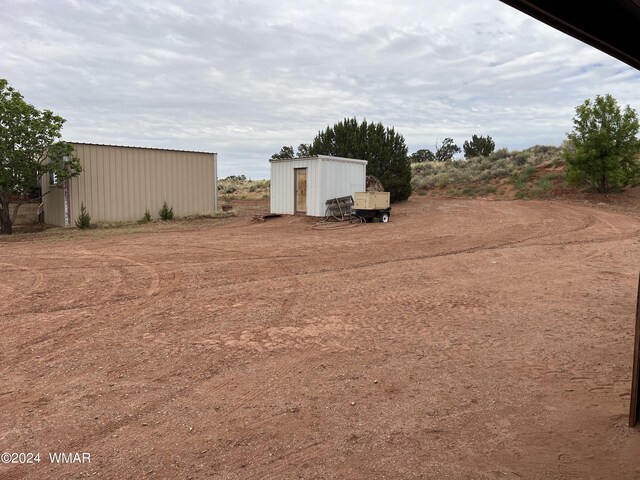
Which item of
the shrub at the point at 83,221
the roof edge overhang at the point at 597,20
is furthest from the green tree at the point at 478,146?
the roof edge overhang at the point at 597,20

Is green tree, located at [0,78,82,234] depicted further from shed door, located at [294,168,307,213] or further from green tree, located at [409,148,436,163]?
green tree, located at [409,148,436,163]

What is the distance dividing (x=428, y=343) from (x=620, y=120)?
21409mm

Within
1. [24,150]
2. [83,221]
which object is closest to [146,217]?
[83,221]

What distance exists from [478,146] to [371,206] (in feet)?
107

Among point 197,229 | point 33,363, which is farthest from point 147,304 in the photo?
point 197,229

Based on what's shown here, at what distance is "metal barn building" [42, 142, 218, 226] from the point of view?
1862cm

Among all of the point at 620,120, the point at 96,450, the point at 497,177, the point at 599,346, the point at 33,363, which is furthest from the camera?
the point at 497,177

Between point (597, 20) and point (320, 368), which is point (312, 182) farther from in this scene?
point (597, 20)

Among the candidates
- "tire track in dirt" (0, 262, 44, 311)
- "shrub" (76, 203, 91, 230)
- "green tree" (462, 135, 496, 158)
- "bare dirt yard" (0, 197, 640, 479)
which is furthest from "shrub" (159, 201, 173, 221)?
"green tree" (462, 135, 496, 158)

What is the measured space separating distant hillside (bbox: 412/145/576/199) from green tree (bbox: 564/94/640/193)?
2949 millimetres

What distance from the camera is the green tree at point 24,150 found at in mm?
15766

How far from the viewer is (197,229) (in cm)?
1742

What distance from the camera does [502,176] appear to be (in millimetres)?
31953

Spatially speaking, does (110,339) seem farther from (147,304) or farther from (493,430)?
(493,430)
